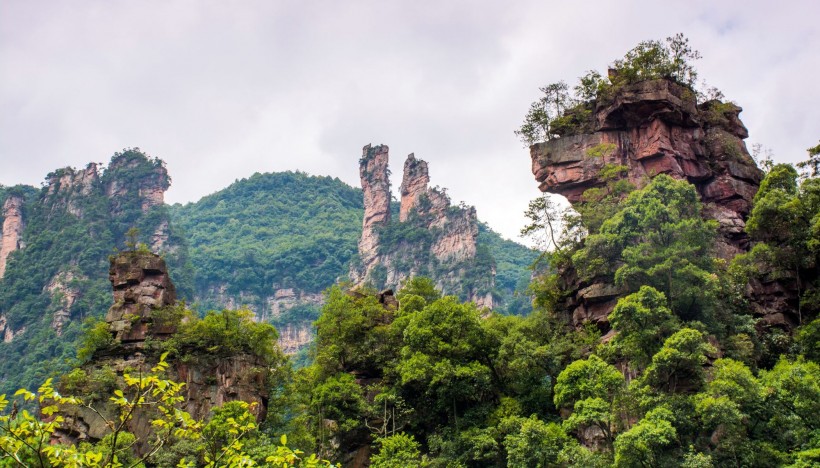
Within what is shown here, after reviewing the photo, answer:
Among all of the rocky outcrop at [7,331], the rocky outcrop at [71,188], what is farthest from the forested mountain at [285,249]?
the rocky outcrop at [7,331]

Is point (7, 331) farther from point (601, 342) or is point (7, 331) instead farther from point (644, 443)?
A: point (644, 443)

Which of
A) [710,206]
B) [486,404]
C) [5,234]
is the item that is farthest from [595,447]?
[5,234]

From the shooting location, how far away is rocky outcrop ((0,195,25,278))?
88438 millimetres

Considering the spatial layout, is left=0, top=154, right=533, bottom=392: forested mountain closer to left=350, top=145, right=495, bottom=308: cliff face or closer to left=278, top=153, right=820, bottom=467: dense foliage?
left=350, top=145, right=495, bottom=308: cliff face

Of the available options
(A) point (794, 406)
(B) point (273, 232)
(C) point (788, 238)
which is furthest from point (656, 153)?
(B) point (273, 232)

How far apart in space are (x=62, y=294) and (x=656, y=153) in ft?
207

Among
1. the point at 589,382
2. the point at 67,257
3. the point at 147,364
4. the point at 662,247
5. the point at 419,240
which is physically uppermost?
the point at 419,240

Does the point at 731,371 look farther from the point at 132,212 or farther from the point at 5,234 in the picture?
the point at 5,234

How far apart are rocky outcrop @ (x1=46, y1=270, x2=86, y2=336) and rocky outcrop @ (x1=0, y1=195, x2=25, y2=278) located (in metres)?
13.9

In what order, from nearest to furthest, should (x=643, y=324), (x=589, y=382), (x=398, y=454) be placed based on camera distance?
(x=589, y=382)
(x=643, y=324)
(x=398, y=454)

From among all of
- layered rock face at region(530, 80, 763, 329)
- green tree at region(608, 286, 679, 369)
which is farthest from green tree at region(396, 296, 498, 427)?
layered rock face at region(530, 80, 763, 329)

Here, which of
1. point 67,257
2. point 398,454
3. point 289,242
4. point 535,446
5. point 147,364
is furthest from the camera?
point 289,242

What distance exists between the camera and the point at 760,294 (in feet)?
99.5

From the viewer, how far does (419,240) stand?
88688mm
